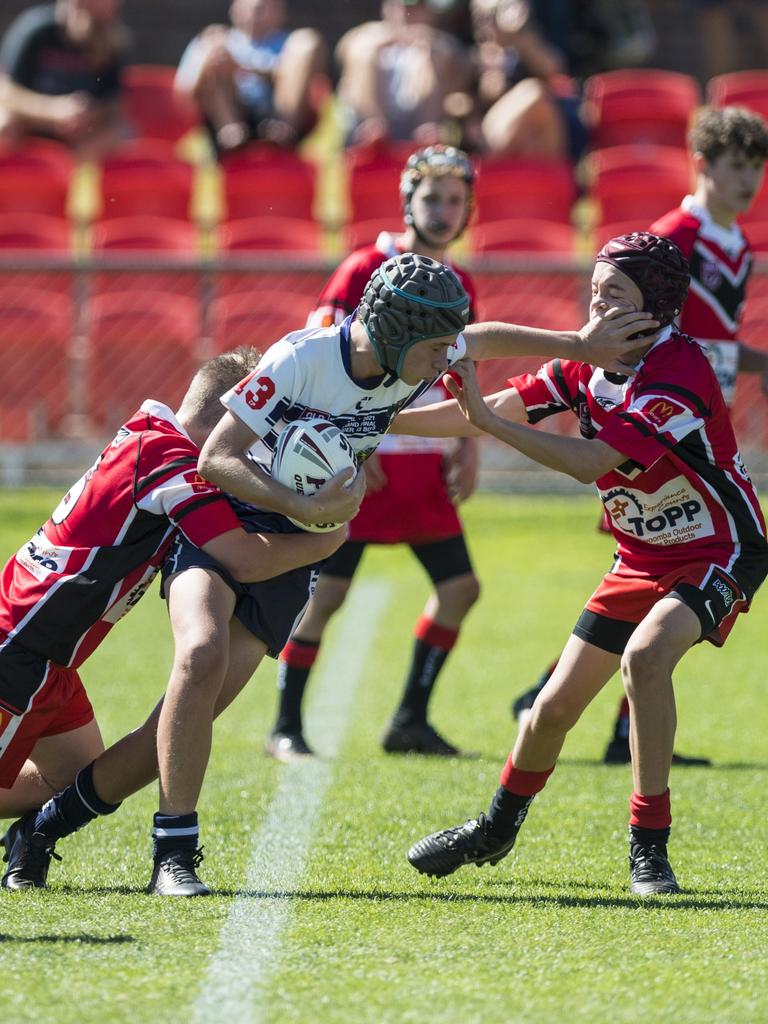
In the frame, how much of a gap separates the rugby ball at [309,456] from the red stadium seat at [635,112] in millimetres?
12331

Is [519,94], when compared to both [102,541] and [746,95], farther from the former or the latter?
[102,541]

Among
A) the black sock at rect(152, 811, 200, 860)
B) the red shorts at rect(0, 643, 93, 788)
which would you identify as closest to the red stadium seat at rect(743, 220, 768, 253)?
the red shorts at rect(0, 643, 93, 788)

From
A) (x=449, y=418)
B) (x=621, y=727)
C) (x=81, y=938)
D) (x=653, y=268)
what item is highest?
(x=653, y=268)

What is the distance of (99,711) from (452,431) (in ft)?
10.5

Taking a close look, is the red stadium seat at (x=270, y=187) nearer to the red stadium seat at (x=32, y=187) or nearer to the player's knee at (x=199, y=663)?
the red stadium seat at (x=32, y=187)

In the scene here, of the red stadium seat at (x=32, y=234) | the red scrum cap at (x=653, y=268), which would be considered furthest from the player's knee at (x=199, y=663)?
the red stadium seat at (x=32, y=234)

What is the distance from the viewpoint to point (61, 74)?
15.6 metres

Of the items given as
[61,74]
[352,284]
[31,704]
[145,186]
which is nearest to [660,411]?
[31,704]

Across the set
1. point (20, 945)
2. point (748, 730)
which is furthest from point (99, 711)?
point (20, 945)

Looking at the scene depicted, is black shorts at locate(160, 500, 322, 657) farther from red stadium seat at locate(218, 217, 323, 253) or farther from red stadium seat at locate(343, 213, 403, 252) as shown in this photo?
red stadium seat at locate(218, 217, 323, 253)

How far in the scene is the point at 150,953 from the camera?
379cm

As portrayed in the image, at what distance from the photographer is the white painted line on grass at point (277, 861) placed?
351 centimetres

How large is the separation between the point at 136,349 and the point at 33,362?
74cm

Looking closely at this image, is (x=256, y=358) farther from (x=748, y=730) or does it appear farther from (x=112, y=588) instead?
(x=748, y=730)
